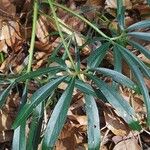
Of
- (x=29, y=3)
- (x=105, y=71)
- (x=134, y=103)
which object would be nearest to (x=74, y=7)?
(x=29, y=3)

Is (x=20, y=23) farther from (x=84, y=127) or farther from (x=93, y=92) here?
(x=93, y=92)

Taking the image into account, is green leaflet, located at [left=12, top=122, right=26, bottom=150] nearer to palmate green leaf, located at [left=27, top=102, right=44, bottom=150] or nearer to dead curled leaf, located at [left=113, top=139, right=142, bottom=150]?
palmate green leaf, located at [left=27, top=102, right=44, bottom=150]

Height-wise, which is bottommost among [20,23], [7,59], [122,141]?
[122,141]

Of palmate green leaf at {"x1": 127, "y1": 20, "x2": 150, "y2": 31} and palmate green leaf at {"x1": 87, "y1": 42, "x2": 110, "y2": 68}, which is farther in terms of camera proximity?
palmate green leaf at {"x1": 127, "y1": 20, "x2": 150, "y2": 31}

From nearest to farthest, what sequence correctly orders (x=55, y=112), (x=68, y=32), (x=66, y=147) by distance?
(x=55, y=112) < (x=66, y=147) < (x=68, y=32)

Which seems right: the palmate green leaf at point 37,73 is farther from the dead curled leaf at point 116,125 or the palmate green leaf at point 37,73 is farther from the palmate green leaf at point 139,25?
the dead curled leaf at point 116,125

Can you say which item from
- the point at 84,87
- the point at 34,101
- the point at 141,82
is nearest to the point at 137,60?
the point at 141,82

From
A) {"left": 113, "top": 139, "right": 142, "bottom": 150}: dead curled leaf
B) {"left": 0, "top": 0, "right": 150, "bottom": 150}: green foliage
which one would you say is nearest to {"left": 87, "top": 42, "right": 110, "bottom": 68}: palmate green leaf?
{"left": 0, "top": 0, "right": 150, "bottom": 150}: green foliage

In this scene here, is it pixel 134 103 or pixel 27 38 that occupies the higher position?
pixel 27 38
